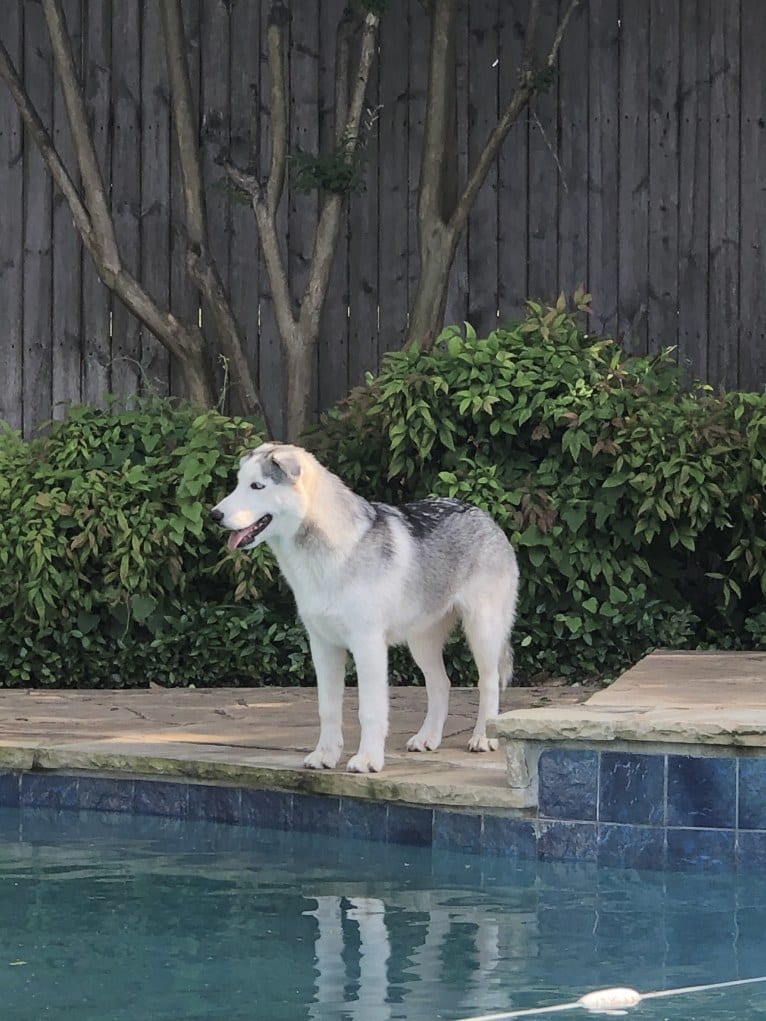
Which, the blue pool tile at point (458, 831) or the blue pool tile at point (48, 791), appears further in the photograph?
the blue pool tile at point (48, 791)

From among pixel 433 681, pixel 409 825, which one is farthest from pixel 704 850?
pixel 433 681

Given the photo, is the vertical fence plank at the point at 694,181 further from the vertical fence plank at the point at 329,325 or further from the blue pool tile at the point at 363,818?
the blue pool tile at the point at 363,818

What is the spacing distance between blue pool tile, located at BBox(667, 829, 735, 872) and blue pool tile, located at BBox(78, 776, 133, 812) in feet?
6.24

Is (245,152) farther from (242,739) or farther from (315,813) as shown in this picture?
(315,813)

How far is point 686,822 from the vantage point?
5.17m

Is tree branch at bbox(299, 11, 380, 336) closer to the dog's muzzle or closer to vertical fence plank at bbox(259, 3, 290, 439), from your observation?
vertical fence plank at bbox(259, 3, 290, 439)

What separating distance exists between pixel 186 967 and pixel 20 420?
18.0 feet

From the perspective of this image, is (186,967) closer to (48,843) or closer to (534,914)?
(534,914)

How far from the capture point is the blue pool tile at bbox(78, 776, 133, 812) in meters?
5.90

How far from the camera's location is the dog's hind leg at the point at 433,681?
6086mm

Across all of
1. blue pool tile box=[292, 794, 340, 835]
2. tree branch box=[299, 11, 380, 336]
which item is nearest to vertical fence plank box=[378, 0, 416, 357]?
tree branch box=[299, 11, 380, 336]

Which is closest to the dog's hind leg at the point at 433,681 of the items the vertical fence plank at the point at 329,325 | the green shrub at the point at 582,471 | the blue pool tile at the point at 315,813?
the blue pool tile at the point at 315,813

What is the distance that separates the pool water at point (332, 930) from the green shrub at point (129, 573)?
220 cm

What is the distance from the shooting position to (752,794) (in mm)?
5113
